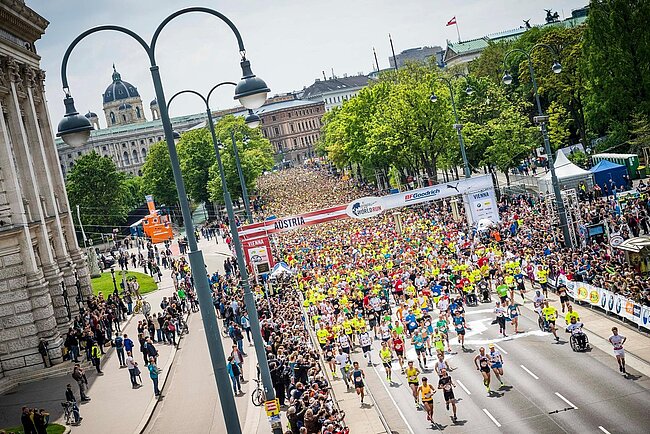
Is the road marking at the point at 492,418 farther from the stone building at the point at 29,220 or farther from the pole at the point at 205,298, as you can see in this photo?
the stone building at the point at 29,220

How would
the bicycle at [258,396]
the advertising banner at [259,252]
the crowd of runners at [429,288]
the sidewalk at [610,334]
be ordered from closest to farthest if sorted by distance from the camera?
the sidewalk at [610,334]
the bicycle at [258,396]
the crowd of runners at [429,288]
the advertising banner at [259,252]

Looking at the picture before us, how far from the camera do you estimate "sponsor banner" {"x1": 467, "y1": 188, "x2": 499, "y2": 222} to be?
4169 centimetres

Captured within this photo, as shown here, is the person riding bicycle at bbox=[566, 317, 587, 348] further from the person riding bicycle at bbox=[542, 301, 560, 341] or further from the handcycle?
the person riding bicycle at bbox=[542, 301, 560, 341]

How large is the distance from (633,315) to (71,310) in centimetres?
2673

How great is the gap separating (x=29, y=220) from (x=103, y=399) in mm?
10555

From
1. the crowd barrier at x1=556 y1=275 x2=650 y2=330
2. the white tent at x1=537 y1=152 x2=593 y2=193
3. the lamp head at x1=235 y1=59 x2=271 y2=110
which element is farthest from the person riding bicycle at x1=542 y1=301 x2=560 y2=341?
the white tent at x1=537 y1=152 x2=593 y2=193

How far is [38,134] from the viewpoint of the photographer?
1647 inches

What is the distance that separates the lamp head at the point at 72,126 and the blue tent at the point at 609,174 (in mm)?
42459

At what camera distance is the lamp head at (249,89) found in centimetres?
1360

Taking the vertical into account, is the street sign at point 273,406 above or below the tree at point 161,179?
below

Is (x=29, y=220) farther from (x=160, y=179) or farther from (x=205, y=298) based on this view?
(x=160, y=179)

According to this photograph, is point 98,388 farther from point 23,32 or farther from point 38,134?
point 23,32

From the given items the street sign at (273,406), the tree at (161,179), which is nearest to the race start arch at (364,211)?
the street sign at (273,406)

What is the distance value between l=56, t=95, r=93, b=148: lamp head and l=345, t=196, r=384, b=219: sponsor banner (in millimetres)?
26739
